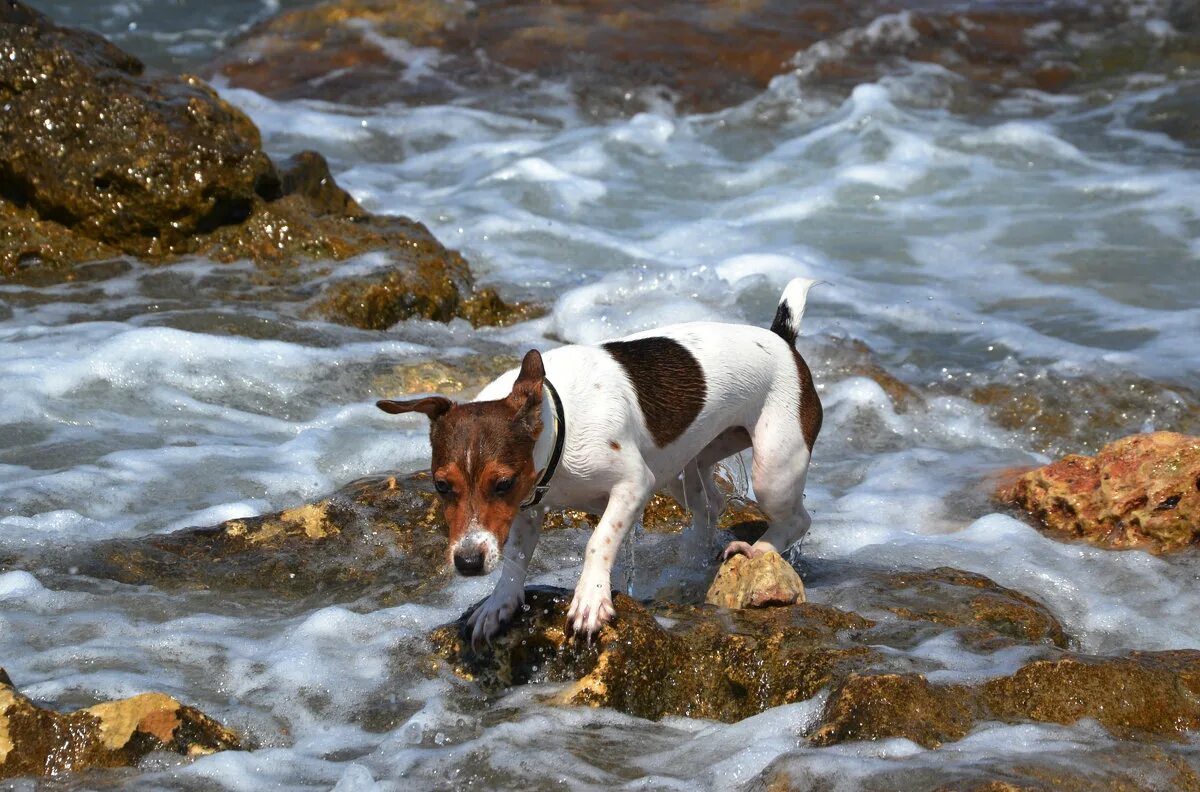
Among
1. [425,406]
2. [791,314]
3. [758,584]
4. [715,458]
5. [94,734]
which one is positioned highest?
[425,406]

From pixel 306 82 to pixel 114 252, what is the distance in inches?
310

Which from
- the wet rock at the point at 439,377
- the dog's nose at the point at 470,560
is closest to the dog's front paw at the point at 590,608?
the dog's nose at the point at 470,560

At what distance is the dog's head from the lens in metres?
3.93

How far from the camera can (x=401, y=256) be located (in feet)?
29.1

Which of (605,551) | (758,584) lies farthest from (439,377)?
(605,551)

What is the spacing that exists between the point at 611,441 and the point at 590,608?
1.81 feet

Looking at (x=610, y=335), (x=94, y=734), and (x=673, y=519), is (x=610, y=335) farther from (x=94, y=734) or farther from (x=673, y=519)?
(x=94, y=734)

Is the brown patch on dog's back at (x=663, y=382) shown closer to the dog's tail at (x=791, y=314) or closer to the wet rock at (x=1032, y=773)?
the dog's tail at (x=791, y=314)

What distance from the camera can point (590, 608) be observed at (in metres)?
4.29

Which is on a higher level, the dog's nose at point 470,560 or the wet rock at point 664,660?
the dog's nose at point 470,560

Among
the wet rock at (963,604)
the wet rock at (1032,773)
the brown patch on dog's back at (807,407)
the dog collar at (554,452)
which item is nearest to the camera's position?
the wet rock at (1032,773)

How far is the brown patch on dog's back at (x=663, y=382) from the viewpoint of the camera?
4809 mm

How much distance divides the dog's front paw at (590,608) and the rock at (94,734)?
43.2 inches

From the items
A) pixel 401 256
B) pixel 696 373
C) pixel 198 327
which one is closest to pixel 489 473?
pixel 696 373
